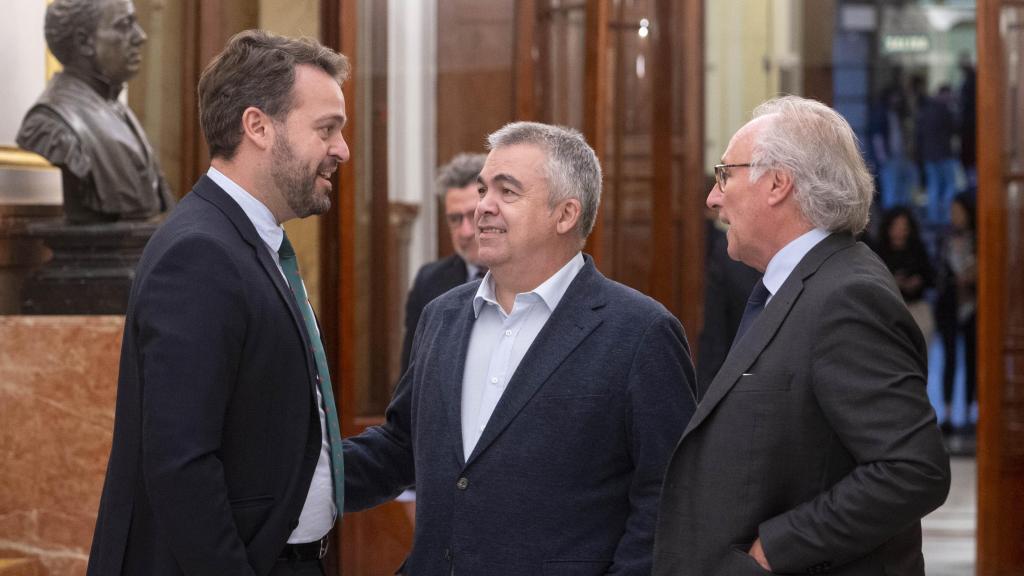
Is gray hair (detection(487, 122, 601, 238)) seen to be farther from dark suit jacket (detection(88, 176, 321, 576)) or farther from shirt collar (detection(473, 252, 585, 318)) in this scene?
dark suit jacket (detection(88, 176, 321, 576))

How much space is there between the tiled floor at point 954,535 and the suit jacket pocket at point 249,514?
4.55 m

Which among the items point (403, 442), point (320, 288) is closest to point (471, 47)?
point (320, 288)

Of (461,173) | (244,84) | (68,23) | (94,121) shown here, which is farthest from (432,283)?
(244,84)

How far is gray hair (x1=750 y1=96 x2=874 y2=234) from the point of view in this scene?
2.24 metres

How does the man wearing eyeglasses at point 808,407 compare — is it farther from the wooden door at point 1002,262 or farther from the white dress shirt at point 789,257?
the wooden door at point 1002,262

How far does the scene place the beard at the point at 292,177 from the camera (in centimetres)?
229

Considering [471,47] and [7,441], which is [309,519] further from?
[471,47]

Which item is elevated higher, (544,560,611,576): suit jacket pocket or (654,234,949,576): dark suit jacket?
(654,234,949,576): dark suit jacket

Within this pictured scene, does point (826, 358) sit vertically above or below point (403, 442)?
above

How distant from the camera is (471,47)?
6.31m

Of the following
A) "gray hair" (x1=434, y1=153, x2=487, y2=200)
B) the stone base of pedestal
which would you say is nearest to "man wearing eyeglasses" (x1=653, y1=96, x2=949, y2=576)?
"gray hair" (x1=434, y1=153, x2=487, y2=200)

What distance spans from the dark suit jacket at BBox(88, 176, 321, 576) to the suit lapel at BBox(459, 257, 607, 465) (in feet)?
1.16

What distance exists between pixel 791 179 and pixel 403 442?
1018 millimetres

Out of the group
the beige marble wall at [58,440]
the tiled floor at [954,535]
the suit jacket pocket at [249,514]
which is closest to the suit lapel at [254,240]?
the suit jacket pocket at [249,514]
